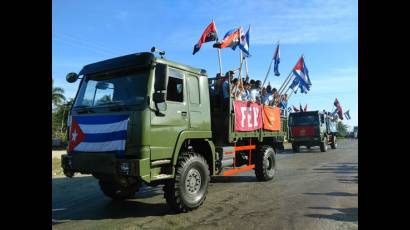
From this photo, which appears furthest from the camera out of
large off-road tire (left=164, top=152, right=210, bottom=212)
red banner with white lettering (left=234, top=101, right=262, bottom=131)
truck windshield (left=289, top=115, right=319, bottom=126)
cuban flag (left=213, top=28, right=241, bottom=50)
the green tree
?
the green tree

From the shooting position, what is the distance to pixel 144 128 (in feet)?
18.1

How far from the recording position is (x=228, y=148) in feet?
26.2

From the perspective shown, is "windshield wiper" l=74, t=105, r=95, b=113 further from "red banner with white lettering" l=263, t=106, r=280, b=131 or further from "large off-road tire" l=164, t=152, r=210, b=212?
"red banner with white lettering" l=263, t=106, r=280, b=131

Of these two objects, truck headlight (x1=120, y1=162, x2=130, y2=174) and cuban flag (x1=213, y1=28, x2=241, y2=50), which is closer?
truck headlight (x1=120, y1=162, x2=130, y2=174)

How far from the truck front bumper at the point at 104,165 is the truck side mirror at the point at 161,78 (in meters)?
1.18

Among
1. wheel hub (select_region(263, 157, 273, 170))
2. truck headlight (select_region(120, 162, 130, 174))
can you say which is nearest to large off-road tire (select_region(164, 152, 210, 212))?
truck headlight (select_region(120, 162, 130, 174))

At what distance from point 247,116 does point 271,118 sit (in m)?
1.82

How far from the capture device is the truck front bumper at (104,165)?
530 centimetres

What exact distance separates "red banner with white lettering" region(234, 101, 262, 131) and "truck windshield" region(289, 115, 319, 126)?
14.8m

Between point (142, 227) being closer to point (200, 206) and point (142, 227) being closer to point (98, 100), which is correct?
point (200, 206)

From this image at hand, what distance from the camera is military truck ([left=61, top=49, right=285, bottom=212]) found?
5551 millimetres

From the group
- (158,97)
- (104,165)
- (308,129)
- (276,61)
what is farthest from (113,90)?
(308,129)

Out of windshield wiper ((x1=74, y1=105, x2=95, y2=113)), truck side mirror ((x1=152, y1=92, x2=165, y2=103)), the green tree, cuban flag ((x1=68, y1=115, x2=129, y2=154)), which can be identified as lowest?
the green tree
